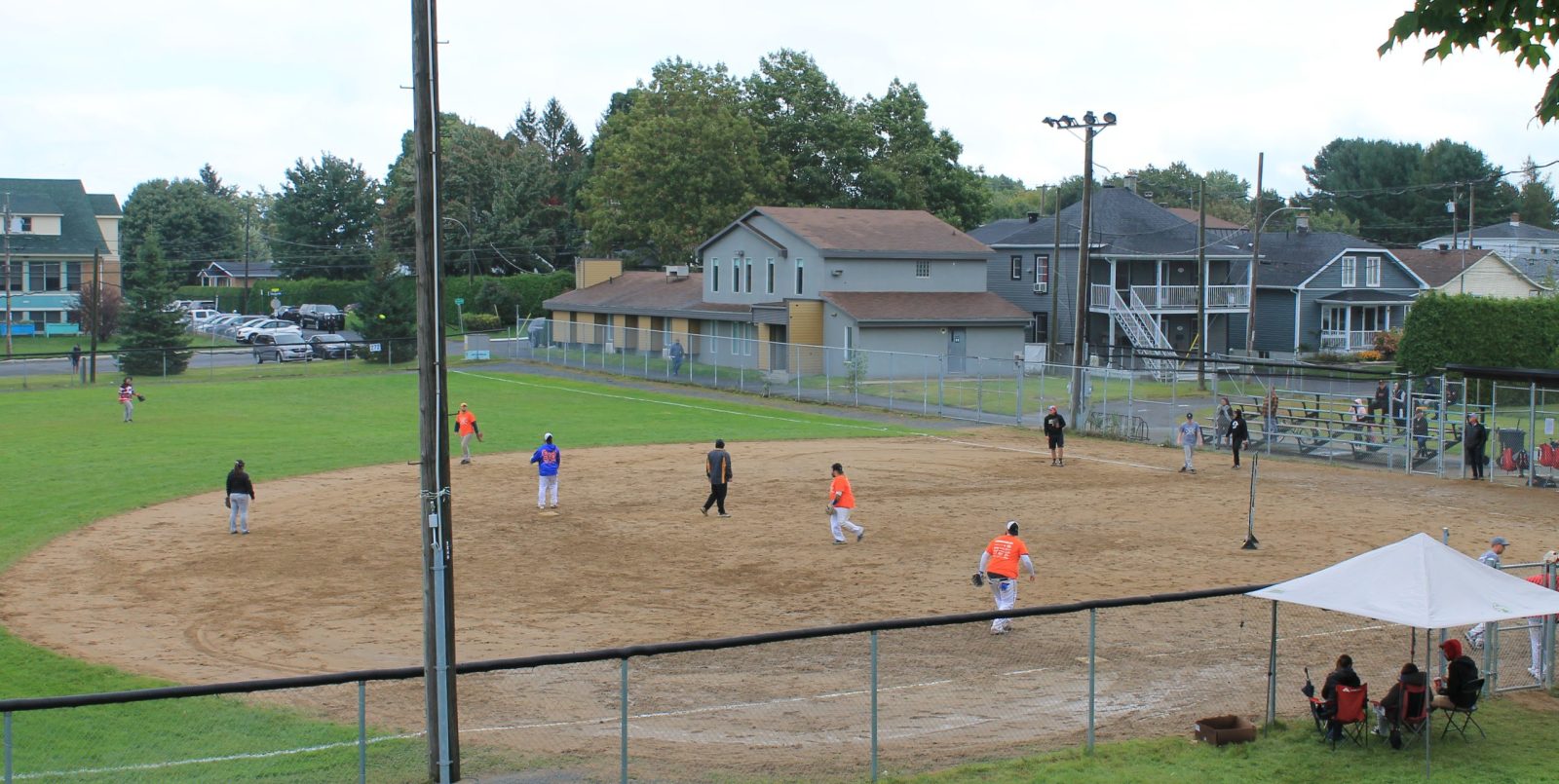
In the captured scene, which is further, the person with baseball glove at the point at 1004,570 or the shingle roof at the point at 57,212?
the shingle roof at the point at 57,212

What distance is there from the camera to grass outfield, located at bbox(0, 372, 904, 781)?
13.0 meters

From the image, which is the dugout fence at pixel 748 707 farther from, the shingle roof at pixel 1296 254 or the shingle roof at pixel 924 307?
the shingle roof at pixel 1296 254

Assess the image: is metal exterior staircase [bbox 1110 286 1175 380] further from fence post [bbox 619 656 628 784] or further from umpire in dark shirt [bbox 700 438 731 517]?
fence post [bbox 619 656 628 784]

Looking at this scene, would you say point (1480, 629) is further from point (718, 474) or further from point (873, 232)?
point (873, 232)

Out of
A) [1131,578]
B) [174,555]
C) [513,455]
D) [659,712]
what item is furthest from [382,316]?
[659,712]

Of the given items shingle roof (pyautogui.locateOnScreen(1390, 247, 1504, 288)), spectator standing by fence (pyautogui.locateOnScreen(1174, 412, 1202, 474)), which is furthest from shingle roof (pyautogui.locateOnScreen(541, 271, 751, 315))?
shingle roof (pyautogui.locateOnScreen(1390, 247, 1504, 288))

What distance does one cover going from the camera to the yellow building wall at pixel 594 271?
261 feet

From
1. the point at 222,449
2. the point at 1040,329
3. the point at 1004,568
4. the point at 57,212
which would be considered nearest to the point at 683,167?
the point at 1040,329

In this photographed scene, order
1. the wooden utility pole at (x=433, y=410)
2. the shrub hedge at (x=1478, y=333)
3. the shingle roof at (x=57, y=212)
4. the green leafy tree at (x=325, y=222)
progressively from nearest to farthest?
the wooden utility pole at (x=433, y=410) → the shrub hedge at (x=1478, y=333) → the shingle roof at (x=57, y=212) → the green leafy tree at (x=325, y=222)

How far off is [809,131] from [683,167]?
9.19 meters

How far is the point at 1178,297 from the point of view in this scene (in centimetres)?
7162

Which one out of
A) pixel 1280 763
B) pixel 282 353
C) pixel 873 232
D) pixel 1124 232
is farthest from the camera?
pixel 1124 232

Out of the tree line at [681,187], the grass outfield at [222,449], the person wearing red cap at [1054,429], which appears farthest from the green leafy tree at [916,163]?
the person wearing red cap at [1054,429]

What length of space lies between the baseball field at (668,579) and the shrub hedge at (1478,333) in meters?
18.0
